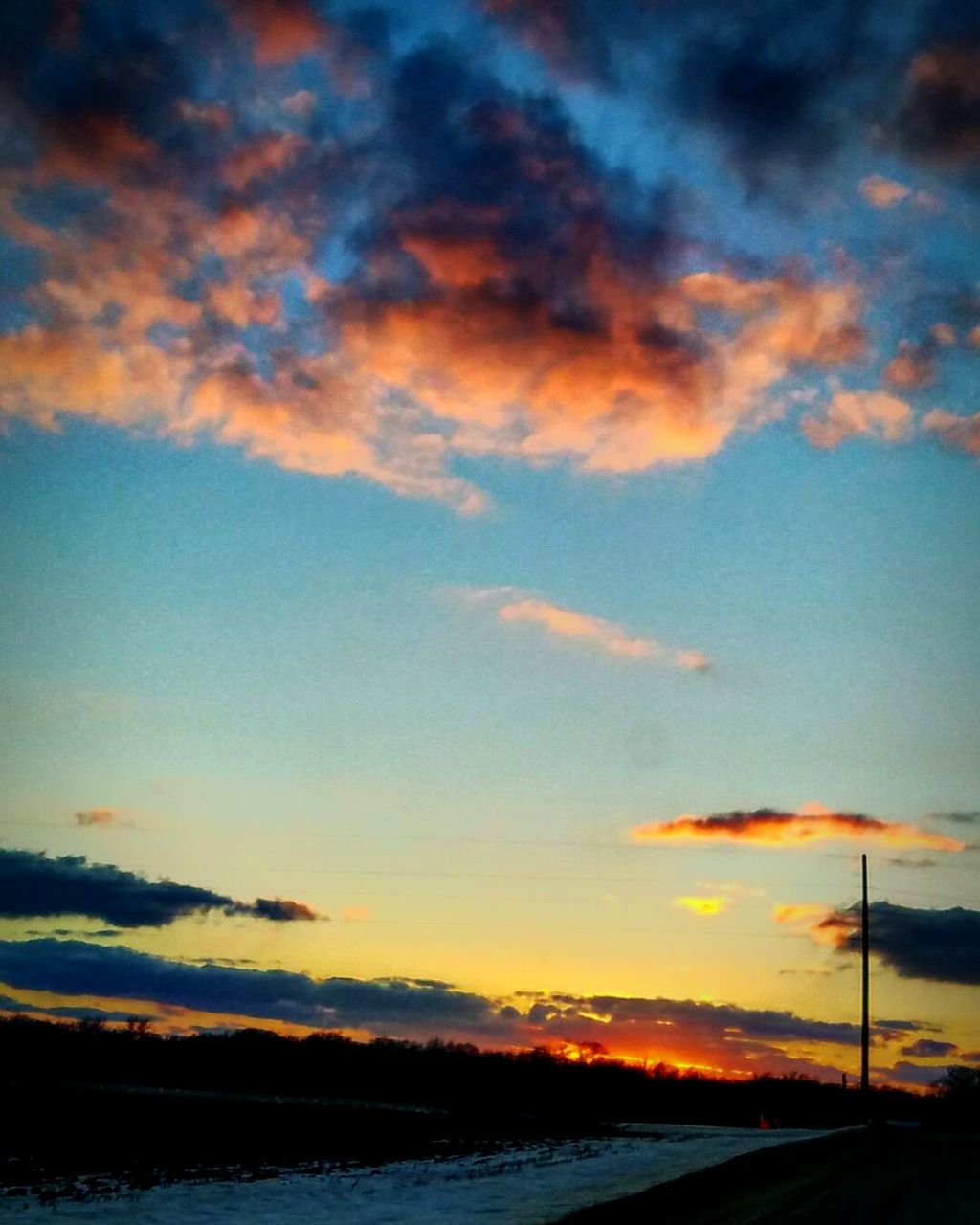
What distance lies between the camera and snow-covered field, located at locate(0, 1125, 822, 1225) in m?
17.2

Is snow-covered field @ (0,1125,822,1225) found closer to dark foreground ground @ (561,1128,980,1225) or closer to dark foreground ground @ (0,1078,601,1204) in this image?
dark foreground ground @ (561,1128,980,1225)

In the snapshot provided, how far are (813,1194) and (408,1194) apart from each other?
287 inches

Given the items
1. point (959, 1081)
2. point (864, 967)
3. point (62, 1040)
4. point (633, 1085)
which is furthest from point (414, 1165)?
point (959, 1081)

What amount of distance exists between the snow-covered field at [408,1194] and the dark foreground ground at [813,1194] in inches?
34.5

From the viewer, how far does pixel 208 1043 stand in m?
103

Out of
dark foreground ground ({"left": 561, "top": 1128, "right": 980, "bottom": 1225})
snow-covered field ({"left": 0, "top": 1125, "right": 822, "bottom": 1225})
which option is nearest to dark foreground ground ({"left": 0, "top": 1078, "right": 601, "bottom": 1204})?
snow-covered field ({"left": 0, "top": 1125, "right": 822, "bottom": 1225})

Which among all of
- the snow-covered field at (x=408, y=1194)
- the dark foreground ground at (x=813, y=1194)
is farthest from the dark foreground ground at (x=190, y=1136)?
the dark foreground ground at (x=813, y=1194)

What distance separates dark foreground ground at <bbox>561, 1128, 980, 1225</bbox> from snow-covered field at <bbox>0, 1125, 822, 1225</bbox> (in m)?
0.88

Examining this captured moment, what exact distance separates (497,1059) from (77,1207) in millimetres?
104660

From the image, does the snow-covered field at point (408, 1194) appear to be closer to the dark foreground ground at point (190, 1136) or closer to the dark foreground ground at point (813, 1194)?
the dark foreground ground at point (813, 1194)

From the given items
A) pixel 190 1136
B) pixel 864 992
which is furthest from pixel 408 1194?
pixel 864 992

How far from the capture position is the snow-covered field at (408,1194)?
1723 centimetres

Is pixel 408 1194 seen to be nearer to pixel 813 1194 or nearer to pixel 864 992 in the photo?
pixel 813 1194

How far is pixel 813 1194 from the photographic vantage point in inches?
802
